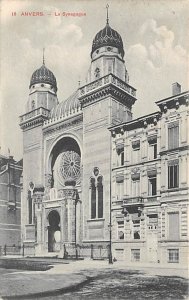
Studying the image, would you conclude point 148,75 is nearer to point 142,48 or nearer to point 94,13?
point 142,48

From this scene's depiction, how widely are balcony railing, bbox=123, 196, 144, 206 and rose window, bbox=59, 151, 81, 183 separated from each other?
8.49 m

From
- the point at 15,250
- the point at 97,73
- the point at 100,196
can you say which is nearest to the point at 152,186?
the point at 100,196

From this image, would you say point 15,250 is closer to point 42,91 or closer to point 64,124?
point 64,124

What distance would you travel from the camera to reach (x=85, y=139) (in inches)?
1303

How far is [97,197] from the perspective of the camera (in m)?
31.5

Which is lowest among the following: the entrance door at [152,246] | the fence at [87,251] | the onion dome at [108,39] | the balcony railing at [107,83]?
the fence at [87,251]

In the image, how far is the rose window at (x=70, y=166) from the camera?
3612 cm

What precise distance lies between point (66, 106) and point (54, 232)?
12.0 metres

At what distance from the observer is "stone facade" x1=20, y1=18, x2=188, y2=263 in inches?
990

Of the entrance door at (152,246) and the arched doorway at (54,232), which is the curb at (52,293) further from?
the arched doorway at (54,232)

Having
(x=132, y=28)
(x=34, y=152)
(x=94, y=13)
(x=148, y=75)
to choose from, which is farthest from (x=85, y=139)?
(x=94, y=13)

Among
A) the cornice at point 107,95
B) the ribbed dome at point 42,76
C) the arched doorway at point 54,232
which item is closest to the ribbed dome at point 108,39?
the cornice at point 107,95

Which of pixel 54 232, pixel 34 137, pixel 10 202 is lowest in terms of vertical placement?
pixel 54 232

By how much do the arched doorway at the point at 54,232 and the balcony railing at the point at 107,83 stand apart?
11432 mm
